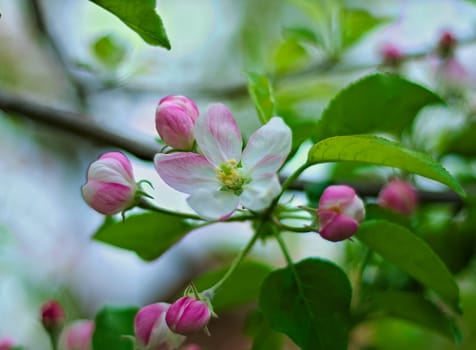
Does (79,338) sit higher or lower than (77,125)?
A: lower

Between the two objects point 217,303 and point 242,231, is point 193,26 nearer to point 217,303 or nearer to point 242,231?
point 242,231

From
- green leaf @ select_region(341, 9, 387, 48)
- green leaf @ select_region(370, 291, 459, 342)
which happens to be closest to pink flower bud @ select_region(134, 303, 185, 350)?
green leaf @ select_region(370, 291, 459, 342)

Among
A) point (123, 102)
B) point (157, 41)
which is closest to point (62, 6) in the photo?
point (123, 102)

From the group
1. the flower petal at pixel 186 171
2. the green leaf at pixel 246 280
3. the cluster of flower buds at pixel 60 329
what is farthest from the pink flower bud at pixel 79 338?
the flower petal at pixel 186 171

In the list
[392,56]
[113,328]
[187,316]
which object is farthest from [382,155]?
[392,56]

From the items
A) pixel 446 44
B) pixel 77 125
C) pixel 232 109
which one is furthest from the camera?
pixel 232 109

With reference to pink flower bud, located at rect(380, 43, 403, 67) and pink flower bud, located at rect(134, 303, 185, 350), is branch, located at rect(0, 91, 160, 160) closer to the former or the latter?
pink flower bud, located at rect(134, 303, 185, 350)

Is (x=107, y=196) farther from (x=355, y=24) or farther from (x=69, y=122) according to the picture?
(x=355, y=24)
